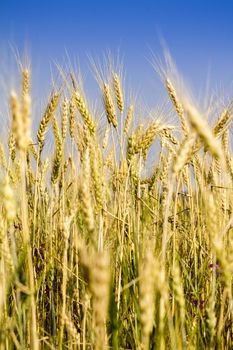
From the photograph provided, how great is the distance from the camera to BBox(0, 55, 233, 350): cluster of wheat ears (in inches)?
44.6

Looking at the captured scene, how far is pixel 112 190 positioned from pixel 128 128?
Answer: 65 cm

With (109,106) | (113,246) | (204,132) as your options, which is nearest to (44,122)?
(109,106)

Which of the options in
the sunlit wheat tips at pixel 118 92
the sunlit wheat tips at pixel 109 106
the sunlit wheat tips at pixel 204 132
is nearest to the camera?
the sunlit wheat tips at pixel 204 132

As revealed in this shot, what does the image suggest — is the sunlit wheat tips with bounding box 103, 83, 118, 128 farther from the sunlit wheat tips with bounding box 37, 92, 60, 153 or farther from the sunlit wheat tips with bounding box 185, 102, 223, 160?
the sunlit wheat tips with bounding box 185, 102, 223, 160

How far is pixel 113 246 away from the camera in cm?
244

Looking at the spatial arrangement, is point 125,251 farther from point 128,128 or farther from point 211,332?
point 211,332

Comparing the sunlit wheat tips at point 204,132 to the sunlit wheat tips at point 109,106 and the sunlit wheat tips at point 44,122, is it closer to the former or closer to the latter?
the sunlit wheat tips at point 109,106

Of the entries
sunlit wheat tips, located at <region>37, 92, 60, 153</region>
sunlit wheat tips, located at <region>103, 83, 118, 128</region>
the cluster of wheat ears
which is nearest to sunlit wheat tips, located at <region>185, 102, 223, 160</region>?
the cluster of wheat ears

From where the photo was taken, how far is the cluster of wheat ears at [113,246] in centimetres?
113

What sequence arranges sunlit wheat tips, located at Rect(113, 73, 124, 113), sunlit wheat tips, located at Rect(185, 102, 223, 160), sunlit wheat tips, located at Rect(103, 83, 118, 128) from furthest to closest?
sunlit wheat tips, located at Rect(113, 73, 124, 113) → sunlit wheat tips, located at Rect(103, 83, 118, 128) → sunlit wheat tips, located at Rect(185, 102, 223, 160)

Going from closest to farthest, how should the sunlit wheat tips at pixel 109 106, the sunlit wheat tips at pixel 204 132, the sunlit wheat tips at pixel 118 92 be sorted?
the sunlit wheat tips at pixel 204 132 → the sunlit wheat tips at pixel 109 106 → the sunlit wheat tips at pixel 118 92

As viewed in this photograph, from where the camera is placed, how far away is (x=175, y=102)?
7.75 ft

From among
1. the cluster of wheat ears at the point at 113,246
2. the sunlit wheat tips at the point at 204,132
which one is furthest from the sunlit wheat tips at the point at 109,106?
the sunlit wheat tips at the point at 204,132

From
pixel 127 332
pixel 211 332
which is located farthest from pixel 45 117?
pixel 211 332
